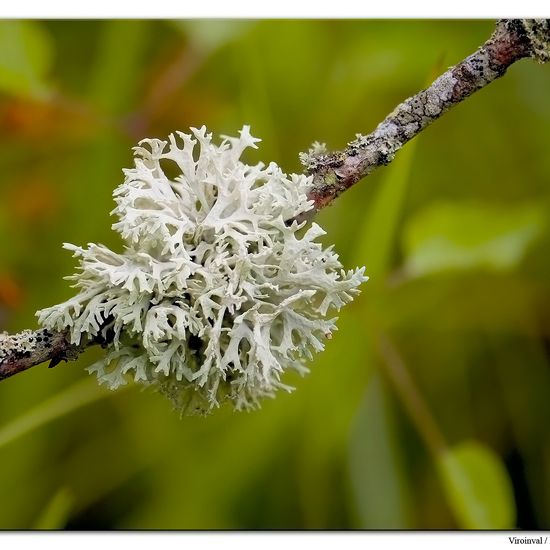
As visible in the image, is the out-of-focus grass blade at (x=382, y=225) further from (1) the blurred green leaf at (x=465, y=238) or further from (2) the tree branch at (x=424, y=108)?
(2) the tree branch at (x=424, y=108)

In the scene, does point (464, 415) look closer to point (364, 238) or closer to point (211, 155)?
point (364, 238)

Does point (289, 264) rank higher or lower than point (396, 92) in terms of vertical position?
lower

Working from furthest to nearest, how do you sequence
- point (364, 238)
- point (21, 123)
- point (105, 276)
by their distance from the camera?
point (21, 123) → point (364, 238) → point (105, 276)

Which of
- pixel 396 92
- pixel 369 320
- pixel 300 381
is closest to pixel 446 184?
pixel 396 92

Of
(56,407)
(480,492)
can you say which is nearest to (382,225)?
(480,492)

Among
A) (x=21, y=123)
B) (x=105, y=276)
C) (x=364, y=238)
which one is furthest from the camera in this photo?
(x=21, y=123)

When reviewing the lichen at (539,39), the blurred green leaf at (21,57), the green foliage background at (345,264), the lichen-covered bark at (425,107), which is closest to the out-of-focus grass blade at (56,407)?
the green foliage background at (345,264)
